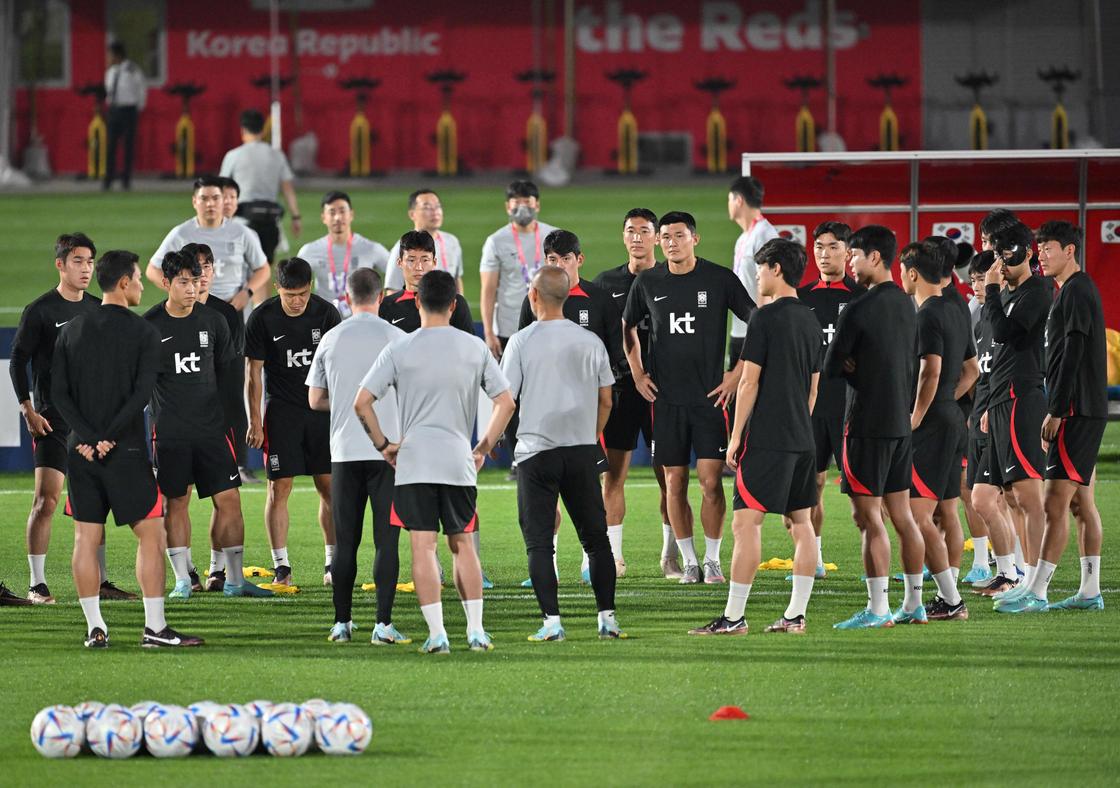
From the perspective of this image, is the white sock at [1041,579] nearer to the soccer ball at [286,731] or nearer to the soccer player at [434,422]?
the soccer player at [434,422]

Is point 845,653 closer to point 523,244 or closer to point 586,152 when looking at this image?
point 523,244

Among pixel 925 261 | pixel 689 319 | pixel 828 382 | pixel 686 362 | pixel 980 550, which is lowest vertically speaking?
pixel 980 550

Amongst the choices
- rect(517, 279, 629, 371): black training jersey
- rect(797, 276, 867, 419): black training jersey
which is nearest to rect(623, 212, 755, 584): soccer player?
rect(517, 279, 629, 371): black training jersey

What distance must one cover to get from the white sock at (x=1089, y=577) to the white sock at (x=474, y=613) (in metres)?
3.26

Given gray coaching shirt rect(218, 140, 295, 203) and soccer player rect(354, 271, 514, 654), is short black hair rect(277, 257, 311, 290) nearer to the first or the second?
soccer player rect(354, 271, 514, 654)

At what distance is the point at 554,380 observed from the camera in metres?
8.68

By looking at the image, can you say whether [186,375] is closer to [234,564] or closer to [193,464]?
[193,464]

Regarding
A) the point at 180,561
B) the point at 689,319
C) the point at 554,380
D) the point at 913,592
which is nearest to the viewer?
the point at 554,380

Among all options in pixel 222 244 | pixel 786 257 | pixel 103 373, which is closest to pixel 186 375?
pixel 103 373

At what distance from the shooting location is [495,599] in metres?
10.2

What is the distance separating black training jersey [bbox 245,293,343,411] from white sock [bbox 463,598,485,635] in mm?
2177

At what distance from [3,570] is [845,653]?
5.53m

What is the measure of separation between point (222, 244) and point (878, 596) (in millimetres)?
6053

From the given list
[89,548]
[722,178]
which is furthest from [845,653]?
[722,178]
